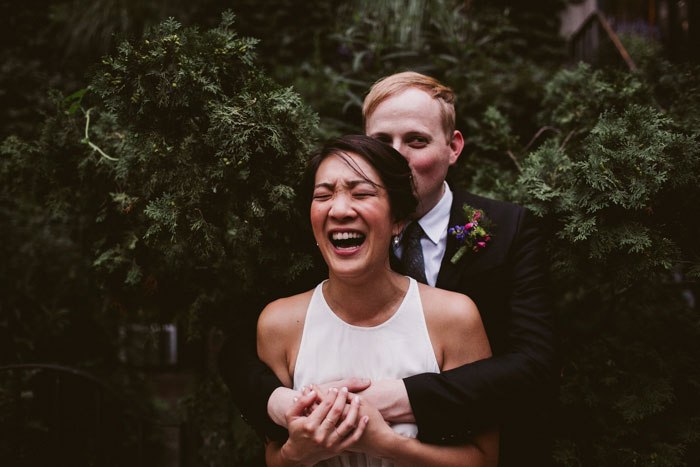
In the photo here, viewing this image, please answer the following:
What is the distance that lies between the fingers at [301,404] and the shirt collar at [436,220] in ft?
3.21

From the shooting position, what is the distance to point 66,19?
18.7 ft

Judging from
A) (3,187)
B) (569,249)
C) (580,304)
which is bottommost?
(580,304)

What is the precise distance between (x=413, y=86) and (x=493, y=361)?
1304mm

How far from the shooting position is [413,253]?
238cm

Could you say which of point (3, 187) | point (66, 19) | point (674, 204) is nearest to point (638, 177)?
point (674, 204)

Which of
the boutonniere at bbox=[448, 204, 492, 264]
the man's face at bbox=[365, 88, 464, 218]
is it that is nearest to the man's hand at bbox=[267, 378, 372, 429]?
the boutonniere at bbox=[448, 204, 492, 264]

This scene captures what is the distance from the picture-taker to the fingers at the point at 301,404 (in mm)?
1805

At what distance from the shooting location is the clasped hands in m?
1.76

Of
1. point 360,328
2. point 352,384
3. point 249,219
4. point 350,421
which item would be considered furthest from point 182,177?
point 350,421

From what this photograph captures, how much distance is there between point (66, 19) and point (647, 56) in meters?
5.80

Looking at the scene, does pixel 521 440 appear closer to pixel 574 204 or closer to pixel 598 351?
pixel 598 351

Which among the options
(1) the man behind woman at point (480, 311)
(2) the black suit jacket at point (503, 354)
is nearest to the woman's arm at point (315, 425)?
(1) the man behind woman at point (480, 311)

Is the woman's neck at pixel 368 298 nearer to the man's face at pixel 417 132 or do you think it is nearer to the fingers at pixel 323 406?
the fingers at pixel 323 406

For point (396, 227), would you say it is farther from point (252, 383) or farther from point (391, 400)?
point (252, 383)
